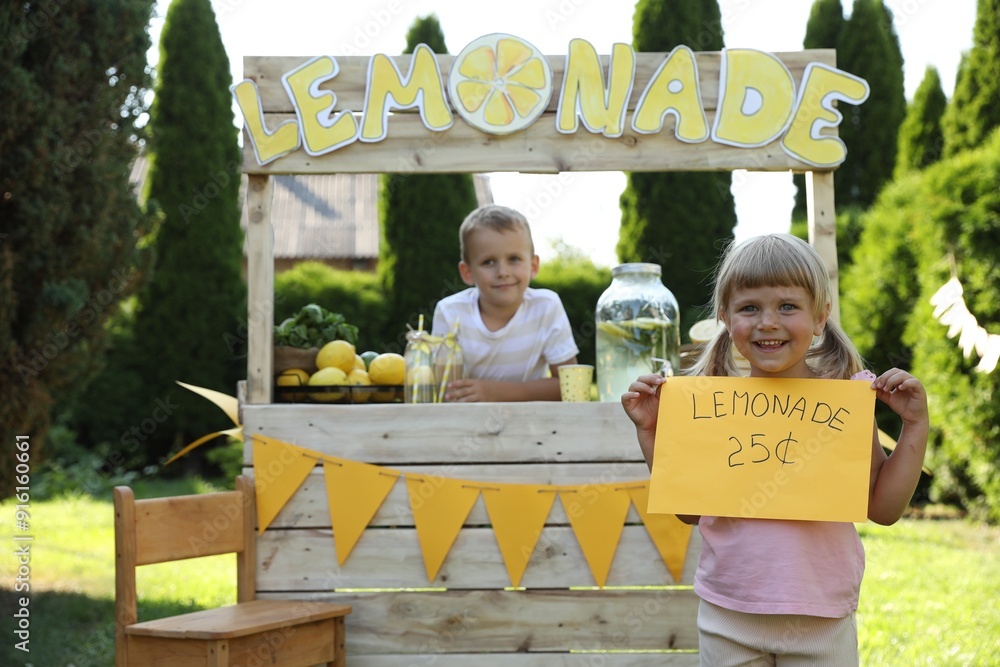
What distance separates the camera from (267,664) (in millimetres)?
2744

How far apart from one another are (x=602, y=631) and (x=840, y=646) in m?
1.30

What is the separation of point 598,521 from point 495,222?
3.71 feet

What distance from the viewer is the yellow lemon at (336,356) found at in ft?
10.8

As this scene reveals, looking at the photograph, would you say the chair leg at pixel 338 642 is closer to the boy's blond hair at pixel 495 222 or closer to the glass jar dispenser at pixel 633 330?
the glass jar dispenser at pixel 633 330

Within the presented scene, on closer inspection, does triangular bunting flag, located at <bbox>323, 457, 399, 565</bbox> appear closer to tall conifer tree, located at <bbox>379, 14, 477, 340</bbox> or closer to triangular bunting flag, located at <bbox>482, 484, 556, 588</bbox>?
triangular bunting flag, located at <bbox>482, 484, 556, 588</bbox>

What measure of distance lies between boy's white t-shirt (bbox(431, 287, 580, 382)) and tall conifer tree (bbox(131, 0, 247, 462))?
7.39m

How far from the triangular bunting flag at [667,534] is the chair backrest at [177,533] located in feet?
4.12

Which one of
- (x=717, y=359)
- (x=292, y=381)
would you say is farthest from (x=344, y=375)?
(x=717, y=359)

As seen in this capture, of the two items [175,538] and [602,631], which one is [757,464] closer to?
[602,631]

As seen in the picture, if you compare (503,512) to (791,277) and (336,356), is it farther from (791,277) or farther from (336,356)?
(791,277)

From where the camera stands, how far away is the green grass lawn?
4227mm

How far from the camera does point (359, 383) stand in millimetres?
3281

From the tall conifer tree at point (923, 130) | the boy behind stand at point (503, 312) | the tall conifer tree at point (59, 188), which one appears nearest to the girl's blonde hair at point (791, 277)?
the boy behind stand at point (503, 312)

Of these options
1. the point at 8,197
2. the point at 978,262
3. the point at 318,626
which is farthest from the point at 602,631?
the point at 978,262
